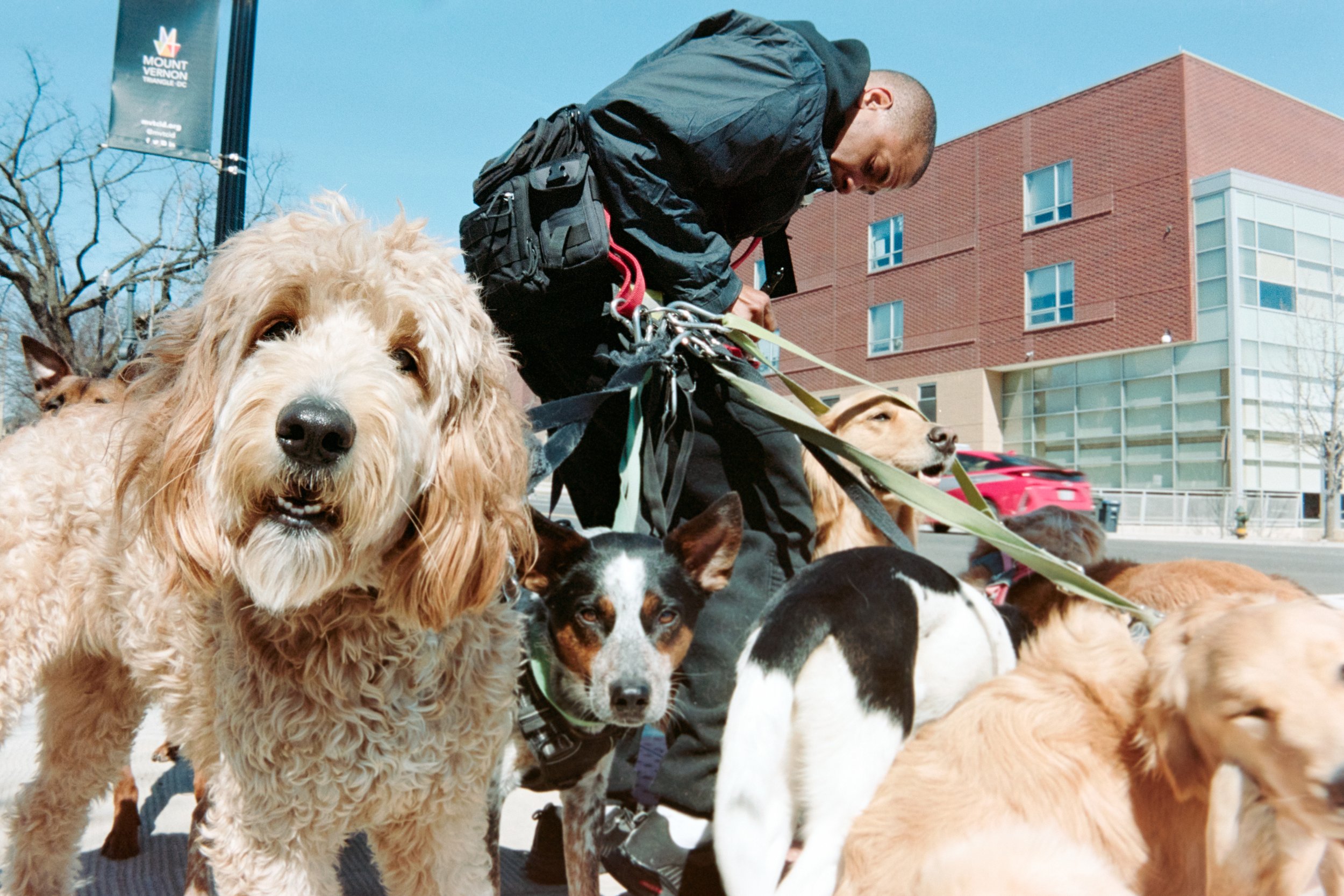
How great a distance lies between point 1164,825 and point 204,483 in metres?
1.78

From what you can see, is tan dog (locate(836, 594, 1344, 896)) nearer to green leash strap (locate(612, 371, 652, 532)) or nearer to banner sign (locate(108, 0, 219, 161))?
green leash strap (locate(612, 371, 652, 532))

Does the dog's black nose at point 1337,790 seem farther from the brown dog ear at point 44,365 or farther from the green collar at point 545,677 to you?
the brown dog ear at point 44,365

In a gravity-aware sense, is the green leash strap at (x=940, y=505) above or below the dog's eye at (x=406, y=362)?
below

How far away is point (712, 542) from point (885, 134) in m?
1.38

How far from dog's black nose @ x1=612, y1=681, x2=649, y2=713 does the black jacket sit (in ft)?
3.40

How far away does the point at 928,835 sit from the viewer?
154cm

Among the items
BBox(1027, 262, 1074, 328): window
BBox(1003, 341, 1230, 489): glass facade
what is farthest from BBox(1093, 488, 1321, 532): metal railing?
BBox(1027, 262, 1074, 328): window

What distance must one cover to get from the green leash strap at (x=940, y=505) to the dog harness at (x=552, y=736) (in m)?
0.93

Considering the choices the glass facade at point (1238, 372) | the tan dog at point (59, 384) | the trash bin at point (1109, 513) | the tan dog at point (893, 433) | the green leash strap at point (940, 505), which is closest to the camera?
the green leash strap at point (940, 505)

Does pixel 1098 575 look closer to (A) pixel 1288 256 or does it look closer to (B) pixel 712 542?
(B) pixel 712 542

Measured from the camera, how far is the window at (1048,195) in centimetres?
3081

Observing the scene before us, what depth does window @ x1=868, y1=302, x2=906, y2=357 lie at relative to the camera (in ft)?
116

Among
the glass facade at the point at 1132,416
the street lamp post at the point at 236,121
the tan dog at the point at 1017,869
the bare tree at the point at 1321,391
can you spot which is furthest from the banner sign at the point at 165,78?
the bare tree at the point at 1321,391

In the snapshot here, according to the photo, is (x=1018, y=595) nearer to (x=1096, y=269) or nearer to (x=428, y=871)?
(x=428, y=871)
